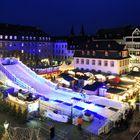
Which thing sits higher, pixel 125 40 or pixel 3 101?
pixel 125 40

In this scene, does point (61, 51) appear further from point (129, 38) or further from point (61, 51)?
point (129, 38)

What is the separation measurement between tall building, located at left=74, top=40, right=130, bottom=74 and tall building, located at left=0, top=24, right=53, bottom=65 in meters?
23.7

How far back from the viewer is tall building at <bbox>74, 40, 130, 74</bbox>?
47781 mm

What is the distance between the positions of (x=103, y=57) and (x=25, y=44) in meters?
32.7

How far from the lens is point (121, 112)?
2628cm

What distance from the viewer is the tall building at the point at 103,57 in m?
47.8

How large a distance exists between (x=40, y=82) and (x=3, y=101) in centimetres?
935

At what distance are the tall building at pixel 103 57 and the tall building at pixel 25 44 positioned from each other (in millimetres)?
23675

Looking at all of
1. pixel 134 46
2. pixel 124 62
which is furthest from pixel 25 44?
pixel 124 62

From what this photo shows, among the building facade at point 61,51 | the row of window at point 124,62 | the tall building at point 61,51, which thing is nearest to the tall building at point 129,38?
the row of window at point 124,62

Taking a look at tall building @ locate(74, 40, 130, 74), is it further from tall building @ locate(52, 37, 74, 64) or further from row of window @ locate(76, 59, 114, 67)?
tall building @ locate(52, 37, 74, 64)

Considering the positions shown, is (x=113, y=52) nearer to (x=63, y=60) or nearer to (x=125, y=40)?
(x=125, y=40)

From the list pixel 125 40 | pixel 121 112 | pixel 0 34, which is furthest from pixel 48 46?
pixel 121 112

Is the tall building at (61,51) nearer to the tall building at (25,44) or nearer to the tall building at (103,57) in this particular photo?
the tall building at (25,44)
